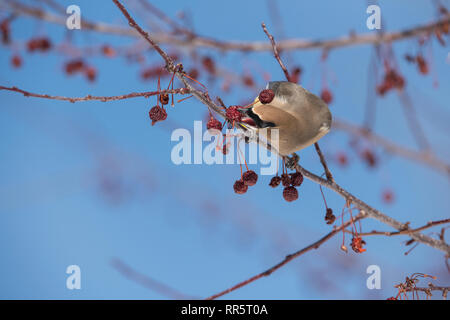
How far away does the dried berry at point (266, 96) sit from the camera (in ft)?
1.20

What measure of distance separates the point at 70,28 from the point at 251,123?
0.77 m

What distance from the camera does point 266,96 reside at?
0.37 m

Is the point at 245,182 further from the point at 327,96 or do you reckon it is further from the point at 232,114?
the point at 327,96

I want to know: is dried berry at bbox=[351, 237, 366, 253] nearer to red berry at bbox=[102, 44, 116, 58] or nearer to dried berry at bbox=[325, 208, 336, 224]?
dried berry at bbox=[325, 208, 336, 224]

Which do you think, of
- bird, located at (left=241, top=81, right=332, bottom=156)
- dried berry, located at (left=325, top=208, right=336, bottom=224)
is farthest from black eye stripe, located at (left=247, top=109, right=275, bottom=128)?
dried berry, located at (left=325, top=208, right=336, bottom=224)

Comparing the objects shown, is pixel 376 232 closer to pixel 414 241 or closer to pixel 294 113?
pixel 414 241

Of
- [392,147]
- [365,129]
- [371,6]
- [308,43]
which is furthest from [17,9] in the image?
[392,147]

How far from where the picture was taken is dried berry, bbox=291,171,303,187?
0.42 metres

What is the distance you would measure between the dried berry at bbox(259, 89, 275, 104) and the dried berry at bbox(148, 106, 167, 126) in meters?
0.10

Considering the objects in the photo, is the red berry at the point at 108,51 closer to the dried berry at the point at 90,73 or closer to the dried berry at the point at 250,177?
the dried berry at the point at 90,73

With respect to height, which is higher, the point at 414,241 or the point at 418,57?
the point at 418,57

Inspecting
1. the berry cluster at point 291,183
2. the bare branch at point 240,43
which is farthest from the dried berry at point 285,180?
the bare branch at point 240,43

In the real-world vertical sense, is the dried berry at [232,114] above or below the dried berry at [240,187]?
above
